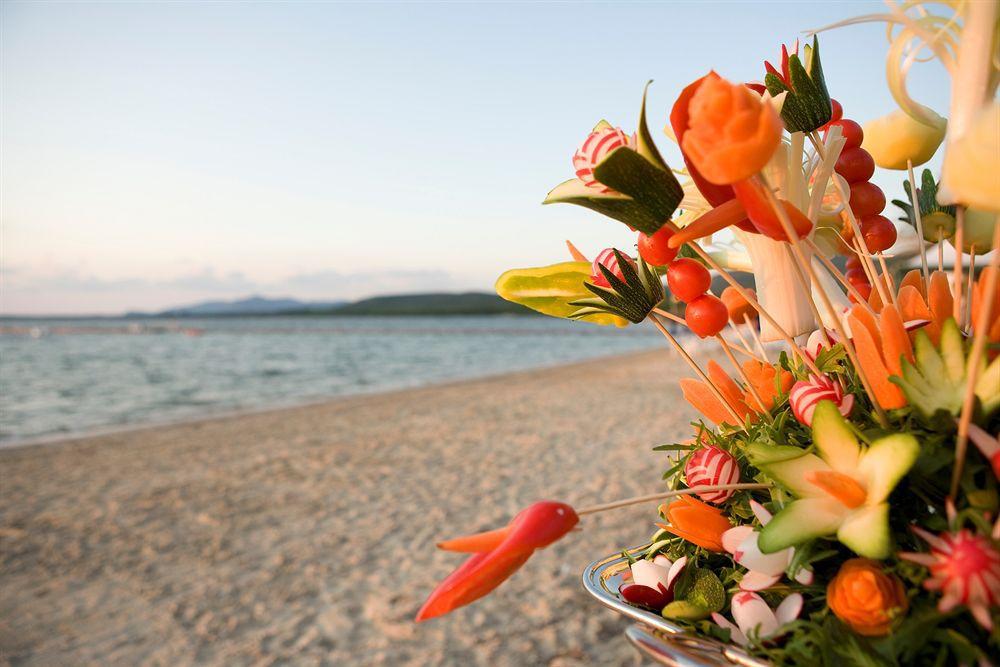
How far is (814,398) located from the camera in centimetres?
48

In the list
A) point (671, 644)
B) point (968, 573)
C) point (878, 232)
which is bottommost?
point (671, 644)

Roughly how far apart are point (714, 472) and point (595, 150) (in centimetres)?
28

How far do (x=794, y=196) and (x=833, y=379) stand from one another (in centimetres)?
15

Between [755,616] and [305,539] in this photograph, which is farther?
[305,539]

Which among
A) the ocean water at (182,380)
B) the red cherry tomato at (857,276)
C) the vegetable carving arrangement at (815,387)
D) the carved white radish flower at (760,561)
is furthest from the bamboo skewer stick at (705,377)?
the ocean water at (182,380)

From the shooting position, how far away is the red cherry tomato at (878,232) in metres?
0.62

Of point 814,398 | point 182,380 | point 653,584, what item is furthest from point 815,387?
point 182,380

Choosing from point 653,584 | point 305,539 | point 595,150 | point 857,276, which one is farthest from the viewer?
point 305,539

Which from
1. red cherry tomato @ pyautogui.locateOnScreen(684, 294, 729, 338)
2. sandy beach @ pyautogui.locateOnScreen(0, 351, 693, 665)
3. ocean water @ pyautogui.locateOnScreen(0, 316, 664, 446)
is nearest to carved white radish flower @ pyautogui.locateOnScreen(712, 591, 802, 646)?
red cherry tomato @ pyautogui.locateOnScreen(684, 294, 729, 338)

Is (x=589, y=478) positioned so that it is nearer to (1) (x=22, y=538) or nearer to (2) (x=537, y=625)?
(2) (x=537, y=625)

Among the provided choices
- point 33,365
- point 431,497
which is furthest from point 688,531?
point 33,365

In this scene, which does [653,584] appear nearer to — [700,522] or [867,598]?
[700,522]

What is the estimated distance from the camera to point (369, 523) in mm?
4875

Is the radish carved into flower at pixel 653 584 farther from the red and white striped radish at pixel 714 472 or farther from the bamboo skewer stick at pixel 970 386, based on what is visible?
the bamboo skewer stick at pixel 970 386
